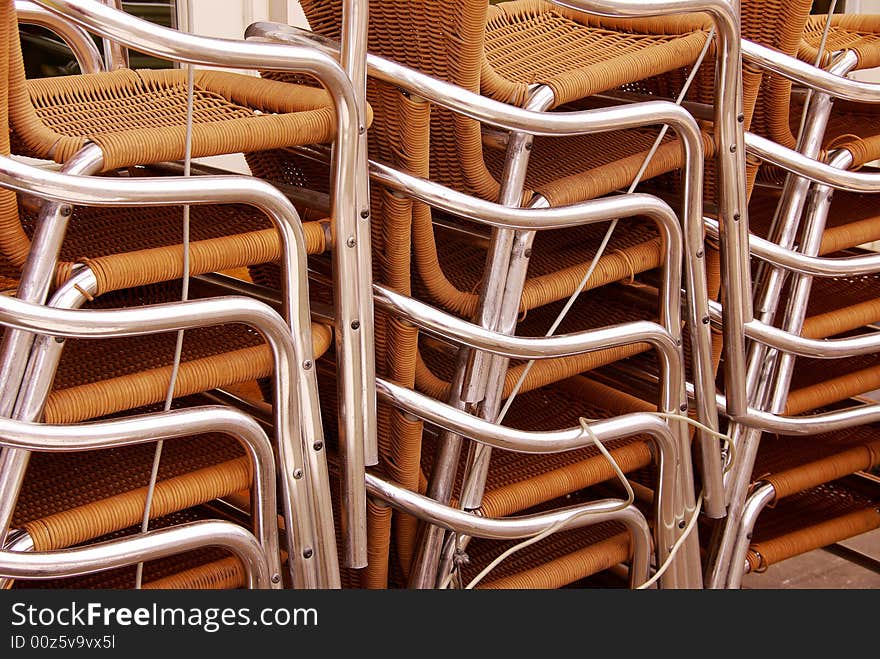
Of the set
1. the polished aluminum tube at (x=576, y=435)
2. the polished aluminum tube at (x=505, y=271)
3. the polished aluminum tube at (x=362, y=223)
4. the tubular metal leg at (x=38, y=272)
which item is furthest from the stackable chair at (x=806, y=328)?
the tubular metal leg at (x=38, y=272)

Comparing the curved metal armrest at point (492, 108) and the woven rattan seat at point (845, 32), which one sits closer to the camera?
the curved metal armrest at point (492, 108)

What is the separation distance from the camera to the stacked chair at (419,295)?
0.87 metres

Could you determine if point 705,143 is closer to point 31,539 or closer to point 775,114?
point 775,114

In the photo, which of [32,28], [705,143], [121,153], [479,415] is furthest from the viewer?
[32,28]

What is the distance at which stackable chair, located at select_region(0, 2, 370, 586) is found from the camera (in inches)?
32.4

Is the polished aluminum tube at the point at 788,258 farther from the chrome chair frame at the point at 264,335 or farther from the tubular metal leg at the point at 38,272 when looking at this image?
the tubular metal leg at the point at 38,272

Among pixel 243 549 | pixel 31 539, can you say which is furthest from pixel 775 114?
pixel 31 539

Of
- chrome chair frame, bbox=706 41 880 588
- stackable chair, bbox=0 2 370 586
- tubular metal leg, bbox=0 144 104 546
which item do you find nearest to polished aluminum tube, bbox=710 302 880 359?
→ chrome chair frame, bbox=706 41 880 588

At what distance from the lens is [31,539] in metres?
0.88

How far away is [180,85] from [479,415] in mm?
446

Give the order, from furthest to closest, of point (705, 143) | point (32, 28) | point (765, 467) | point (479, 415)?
point (32, 28)
point (765, 467)
point (705, 143)
point (479, 415)

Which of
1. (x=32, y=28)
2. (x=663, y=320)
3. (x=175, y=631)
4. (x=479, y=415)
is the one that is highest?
(x=32, y=28)

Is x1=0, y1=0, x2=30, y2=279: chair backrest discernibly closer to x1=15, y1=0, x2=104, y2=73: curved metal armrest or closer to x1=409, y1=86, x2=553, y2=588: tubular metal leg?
x1=409, y1=86, x2=553, y2=588: tubular metal leg

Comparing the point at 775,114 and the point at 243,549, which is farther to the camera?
the point at 775,114
